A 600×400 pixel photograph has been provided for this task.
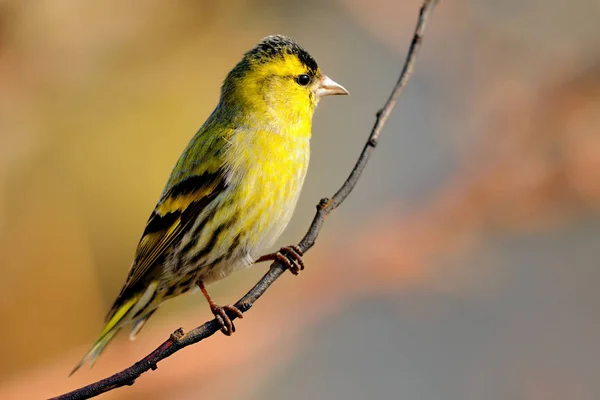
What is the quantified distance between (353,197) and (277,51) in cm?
Result: 241

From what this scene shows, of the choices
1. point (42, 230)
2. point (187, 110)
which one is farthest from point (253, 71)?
point (42, 230)

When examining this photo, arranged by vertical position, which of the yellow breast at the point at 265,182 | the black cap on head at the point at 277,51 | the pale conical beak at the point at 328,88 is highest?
the black cap on head at the point at 277,51

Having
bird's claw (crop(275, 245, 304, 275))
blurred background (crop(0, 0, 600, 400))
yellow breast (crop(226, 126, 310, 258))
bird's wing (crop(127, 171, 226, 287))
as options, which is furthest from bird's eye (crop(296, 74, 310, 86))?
blurred background (crop(0, 0, 600, 400))

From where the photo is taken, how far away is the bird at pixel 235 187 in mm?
2605

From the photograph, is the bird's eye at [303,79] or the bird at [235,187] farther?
the bird's eye at [303,79]

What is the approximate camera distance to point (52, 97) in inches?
180

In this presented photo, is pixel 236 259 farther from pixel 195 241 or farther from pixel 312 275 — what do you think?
pixel 312 275

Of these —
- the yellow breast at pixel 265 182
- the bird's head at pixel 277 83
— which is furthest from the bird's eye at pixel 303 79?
the yellow breast at pixel 265 182

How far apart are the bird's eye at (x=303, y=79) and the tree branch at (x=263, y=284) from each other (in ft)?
2.74

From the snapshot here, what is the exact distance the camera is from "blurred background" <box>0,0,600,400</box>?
432cm

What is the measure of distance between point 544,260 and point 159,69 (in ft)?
9.58

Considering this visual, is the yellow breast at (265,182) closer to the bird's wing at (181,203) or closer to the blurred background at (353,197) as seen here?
the bird's wing at (181,203)

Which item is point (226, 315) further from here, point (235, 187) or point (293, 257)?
point (235, 187)

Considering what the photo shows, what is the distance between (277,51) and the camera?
2.92 meters
